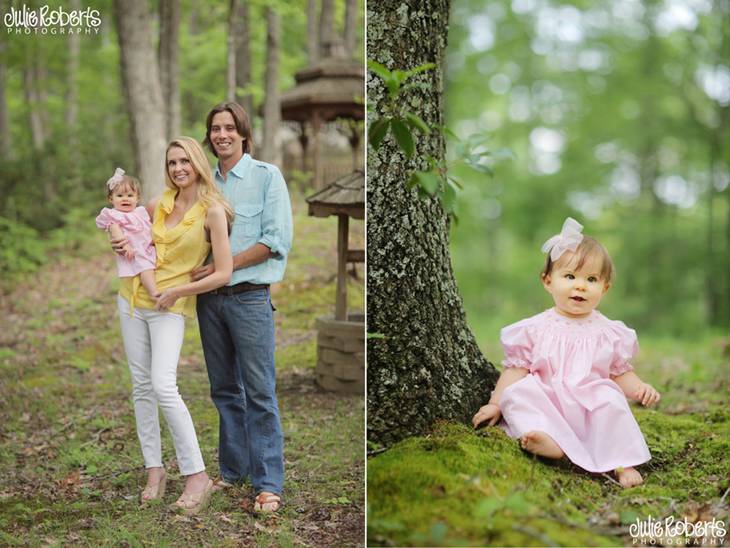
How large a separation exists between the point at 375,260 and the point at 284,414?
1113 millimetres

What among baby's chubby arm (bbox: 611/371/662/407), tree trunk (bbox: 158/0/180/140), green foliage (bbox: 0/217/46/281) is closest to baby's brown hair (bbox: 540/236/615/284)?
baby's chubby arm (bbox: 611/371/662/407)

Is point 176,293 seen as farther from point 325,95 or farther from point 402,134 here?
point 325,95

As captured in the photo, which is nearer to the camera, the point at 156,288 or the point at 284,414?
the point at 156,288

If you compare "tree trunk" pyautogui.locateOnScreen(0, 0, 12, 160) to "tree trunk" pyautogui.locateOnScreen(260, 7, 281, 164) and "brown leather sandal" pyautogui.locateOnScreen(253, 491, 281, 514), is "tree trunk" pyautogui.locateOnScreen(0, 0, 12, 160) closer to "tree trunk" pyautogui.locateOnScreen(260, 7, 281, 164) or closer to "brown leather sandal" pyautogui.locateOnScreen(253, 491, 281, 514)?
"tree trunk" pyautogui.locateOnScreen(260, 7, 281, 164)

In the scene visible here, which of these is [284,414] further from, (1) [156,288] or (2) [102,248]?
(2) [102,248]

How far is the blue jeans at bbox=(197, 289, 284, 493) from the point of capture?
2.91 metres

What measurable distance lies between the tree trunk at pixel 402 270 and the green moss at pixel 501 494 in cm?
14

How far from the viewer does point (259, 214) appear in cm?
291

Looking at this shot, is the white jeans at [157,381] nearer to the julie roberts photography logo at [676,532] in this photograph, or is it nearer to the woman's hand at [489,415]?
the woman's hand at [489,415]

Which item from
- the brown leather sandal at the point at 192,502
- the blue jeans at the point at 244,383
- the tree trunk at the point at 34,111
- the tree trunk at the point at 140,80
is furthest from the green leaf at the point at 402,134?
the tree trunk at the point at 34,111

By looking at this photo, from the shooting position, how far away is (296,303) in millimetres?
3955

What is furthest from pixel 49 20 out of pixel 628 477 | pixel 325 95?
pixel 628 477

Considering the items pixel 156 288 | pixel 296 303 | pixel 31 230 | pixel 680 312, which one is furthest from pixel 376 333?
pixel 680 312

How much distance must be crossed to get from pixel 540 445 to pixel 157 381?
148cm
